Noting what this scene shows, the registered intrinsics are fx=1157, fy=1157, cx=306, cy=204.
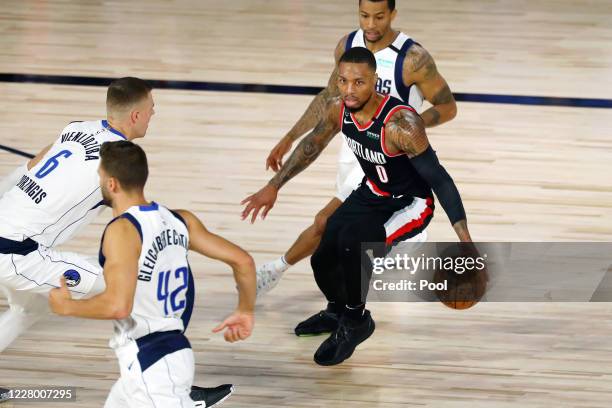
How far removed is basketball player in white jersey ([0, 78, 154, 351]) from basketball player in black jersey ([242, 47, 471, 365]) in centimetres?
81

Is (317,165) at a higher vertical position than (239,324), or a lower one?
lower

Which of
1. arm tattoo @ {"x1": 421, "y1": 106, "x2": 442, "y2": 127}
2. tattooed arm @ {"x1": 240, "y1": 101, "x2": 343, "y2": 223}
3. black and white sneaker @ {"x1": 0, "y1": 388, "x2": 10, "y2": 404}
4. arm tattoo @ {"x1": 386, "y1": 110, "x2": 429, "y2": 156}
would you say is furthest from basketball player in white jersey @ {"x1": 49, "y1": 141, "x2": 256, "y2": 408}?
arm tattoo @ {"x1": 421, "y1": 106, "x2": 442, "y2": 127}

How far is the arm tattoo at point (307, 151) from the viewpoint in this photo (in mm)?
5184

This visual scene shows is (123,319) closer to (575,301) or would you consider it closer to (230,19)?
(575,301)

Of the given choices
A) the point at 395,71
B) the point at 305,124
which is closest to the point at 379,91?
the point at 395,71

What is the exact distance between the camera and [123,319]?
3.71 meters

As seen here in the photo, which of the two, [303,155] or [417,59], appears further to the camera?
[417,59]

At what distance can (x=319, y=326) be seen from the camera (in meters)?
5.30

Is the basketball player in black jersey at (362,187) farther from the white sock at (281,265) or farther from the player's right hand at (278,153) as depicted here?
the white sock at (281,265)

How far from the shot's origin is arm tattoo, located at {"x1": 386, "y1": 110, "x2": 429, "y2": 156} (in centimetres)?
469

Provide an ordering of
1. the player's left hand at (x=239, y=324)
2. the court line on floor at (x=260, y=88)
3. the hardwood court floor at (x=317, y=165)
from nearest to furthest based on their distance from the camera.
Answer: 1. the player's left hand at (x=239, y=324)
2. the hardwood court floor at (x=317, y=165)
3. the court line on floor at (x=260, y=88)

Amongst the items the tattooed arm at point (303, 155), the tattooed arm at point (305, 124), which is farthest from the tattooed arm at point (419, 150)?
the tattooed arm at point (305, 124)

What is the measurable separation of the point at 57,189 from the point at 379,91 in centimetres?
176

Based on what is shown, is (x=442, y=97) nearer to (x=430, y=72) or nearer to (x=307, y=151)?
(x=430, y=72)
